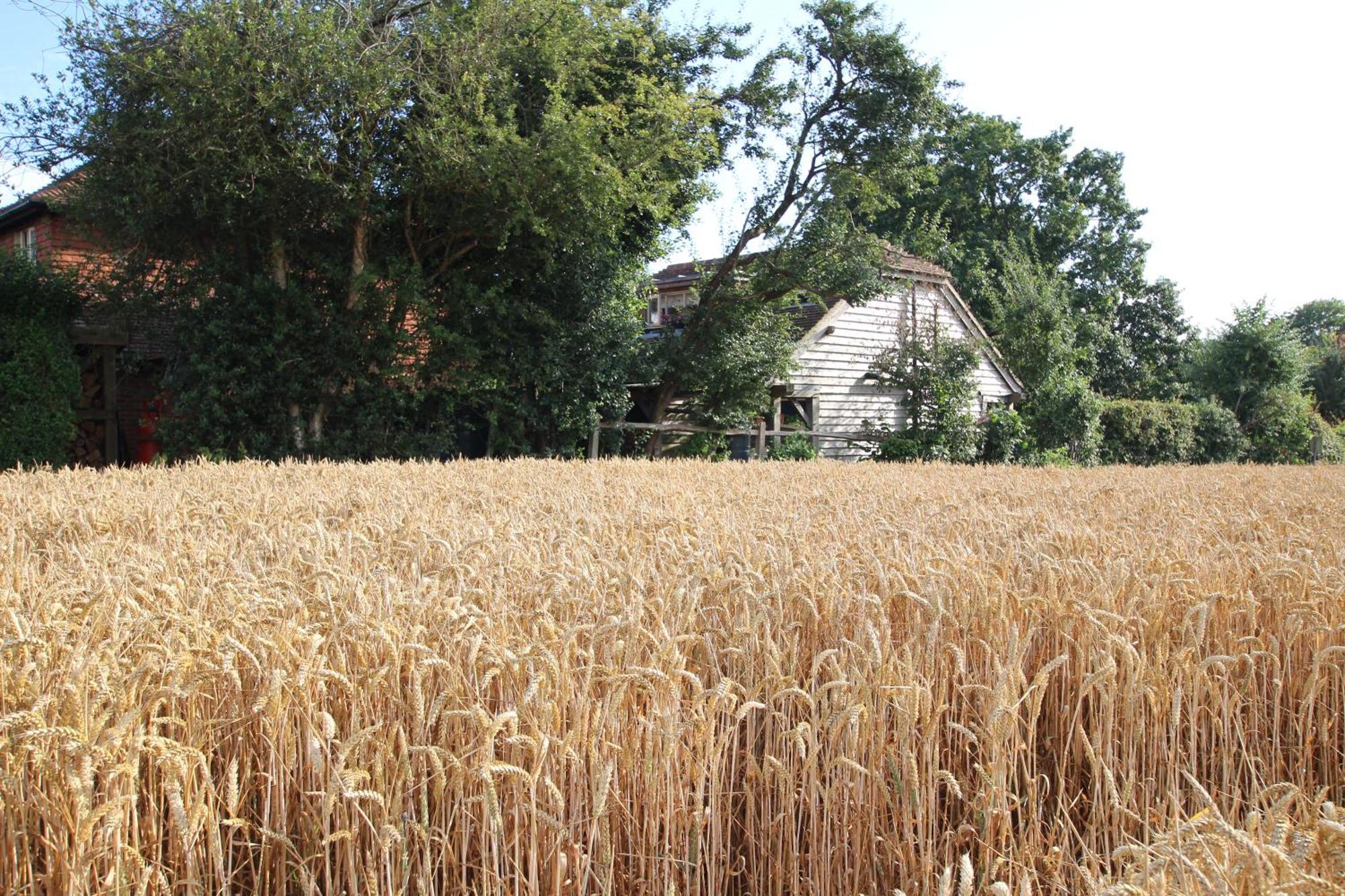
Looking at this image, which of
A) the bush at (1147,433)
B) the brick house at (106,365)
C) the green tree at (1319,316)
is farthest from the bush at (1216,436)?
the green tree at (1319,316)

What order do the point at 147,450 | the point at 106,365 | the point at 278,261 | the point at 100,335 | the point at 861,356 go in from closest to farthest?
the point at 278,261, the point at 100,335, the point at 106,365, the point at 147,450, the point at 861,356

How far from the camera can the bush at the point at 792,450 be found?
20188 millimetres

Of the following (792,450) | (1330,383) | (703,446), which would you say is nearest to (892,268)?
(792,450)

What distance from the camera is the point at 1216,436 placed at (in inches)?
1174

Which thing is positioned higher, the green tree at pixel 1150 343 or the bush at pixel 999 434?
the green tree at pixel 1150 343

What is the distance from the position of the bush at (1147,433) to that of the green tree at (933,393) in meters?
5.41

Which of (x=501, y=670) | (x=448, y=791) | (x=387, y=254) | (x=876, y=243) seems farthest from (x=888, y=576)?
(x=876, y=243)

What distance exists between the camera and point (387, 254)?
15.4 metres

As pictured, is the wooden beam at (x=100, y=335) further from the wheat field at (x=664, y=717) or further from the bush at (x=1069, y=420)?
the bush at (x=1069, y=420)

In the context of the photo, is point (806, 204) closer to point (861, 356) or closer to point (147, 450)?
point (861, 356)

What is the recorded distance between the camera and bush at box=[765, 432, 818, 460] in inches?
795

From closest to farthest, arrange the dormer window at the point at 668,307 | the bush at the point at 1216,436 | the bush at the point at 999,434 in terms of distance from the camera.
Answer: the dormer window at the point at 668,307 → the bush at the point at 999,434 → the bush at the point at 1216,436

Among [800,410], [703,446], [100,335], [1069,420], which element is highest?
[100,335]

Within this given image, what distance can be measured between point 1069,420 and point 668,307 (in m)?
11.2
